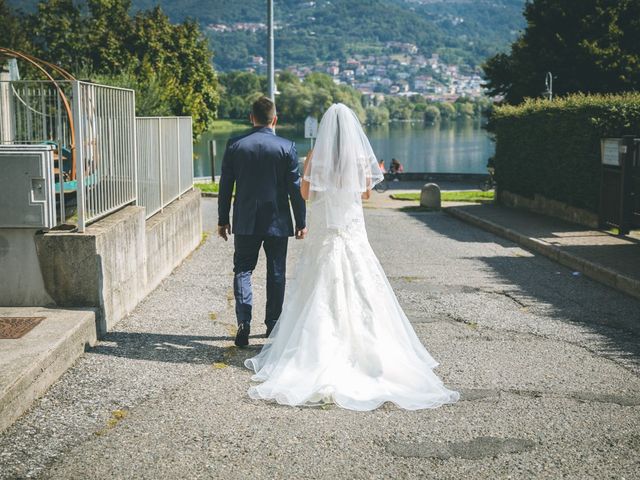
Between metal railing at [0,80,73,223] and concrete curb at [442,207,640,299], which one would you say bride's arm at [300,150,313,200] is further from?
concrete curb at [442,207,640,299]

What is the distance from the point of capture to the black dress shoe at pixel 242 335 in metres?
6.77

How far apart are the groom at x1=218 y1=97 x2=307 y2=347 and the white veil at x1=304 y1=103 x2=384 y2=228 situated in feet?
1.21

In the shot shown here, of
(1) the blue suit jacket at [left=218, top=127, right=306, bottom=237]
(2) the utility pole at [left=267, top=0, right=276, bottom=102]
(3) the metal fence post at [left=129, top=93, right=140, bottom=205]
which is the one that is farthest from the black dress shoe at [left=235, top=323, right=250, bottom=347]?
(2) the utility pole at [left=267, top=0, right=276, bottom=102]

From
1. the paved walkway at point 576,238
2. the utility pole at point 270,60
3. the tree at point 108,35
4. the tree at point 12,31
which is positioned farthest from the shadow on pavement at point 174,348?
the tree at point 12,31

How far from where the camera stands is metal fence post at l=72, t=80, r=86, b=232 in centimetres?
681

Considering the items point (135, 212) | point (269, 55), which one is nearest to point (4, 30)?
point (269, 55)

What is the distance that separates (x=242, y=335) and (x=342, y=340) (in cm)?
123

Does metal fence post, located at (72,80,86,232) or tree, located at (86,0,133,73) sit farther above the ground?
tree, located at (86,0,133,73)

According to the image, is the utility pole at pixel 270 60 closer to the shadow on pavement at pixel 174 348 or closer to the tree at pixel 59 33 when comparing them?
the tree at pixel 59 33

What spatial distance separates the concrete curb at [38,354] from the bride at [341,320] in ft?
4.43

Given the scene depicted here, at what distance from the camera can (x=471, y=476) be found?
4.13 meters

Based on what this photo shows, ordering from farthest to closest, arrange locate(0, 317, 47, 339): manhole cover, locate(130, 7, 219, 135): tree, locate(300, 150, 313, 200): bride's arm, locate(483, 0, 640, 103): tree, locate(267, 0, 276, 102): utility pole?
locate(130, 7, 219, 135): tree, locate(483, 0, 640, 103): tree, locate(267, 0, 276, 102): utility pole, locate(300, 150, 313, 200): bride's arm, locate(0, 317, 47, 339): manhole cover

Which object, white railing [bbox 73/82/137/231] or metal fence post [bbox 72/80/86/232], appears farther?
white railing [bbox 73/82/137/231]

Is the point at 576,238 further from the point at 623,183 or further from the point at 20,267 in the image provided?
the point at 20,267
